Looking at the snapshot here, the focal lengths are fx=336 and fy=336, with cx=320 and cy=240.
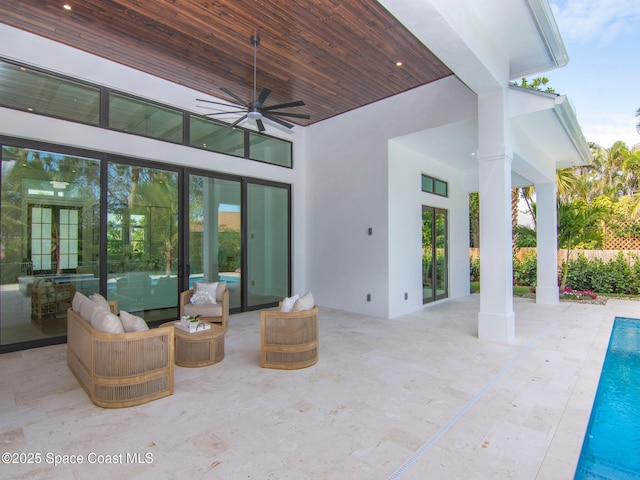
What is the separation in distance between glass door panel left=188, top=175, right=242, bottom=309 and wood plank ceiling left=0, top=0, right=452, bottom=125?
175 centimetres

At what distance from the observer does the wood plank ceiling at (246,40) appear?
3.77m

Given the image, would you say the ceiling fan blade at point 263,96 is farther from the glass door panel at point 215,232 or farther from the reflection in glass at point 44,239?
the reflection in glass at point 44,239

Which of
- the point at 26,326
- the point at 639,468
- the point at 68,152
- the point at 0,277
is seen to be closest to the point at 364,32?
the point at 68,152

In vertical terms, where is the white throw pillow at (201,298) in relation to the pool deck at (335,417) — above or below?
above

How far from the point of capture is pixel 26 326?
14.8ft

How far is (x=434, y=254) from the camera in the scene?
7727mm

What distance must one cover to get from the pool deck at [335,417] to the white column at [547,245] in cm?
350

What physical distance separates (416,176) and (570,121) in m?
2.65

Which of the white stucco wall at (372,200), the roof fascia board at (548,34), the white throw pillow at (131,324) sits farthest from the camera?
the white stucco wall at (372,200)

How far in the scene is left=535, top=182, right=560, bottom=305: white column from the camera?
7644 millimetres

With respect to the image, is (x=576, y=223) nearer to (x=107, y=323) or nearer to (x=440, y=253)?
(x=440, y=253)


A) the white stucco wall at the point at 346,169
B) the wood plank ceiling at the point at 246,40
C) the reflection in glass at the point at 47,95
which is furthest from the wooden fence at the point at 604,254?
the reflection in glass at the point at 47,95

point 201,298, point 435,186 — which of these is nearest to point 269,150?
point 201,298

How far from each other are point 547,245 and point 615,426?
5976mm
